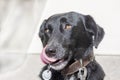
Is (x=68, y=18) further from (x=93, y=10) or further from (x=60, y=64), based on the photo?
(x=93, y=10)

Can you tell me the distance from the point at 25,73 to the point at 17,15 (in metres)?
0.42

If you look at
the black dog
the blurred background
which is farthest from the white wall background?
the black dog

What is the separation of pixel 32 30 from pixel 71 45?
923mm

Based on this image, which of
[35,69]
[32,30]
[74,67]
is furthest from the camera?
[32,30]

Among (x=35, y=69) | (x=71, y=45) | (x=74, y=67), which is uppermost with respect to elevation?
(x=71, y=45)

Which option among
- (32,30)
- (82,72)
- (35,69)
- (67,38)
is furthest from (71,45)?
(32,30)

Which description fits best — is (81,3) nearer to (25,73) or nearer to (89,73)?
(25,73)

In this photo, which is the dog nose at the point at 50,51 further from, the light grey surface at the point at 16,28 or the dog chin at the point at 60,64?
the light grey surface at the point at 16,28

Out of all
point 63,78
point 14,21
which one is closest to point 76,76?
point 63,78

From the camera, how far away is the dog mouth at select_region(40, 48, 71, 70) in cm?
139

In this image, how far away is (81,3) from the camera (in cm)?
228

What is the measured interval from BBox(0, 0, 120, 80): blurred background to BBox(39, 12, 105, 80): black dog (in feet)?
2.25

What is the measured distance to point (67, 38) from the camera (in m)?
1.43

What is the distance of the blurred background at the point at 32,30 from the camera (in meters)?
2.27
